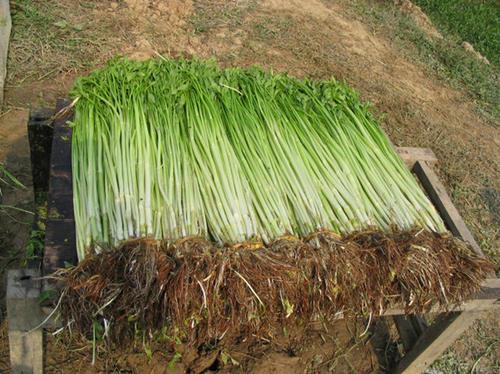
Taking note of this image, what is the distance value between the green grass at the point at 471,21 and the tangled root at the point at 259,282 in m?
6.75

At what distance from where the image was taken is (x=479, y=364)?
365cm

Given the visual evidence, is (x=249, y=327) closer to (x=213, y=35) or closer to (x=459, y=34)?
(x=213, y=35)

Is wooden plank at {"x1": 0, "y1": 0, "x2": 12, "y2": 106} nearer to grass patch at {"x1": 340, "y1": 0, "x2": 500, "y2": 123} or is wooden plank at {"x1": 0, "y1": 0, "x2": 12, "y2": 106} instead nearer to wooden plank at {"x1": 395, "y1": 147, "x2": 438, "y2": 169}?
wooden plank at {"x1": 395, "y1": 147, "x2": 438, "y2": 169}

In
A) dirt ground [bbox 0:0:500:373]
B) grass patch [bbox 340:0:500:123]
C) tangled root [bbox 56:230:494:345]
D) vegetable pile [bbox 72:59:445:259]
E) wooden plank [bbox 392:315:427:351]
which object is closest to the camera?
tangled root [bbox 56:230:494:345]

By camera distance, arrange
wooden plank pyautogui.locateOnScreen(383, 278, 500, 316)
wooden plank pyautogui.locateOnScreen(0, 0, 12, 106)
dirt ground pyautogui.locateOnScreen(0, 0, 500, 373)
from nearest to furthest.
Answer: wooden plank pyautogui.locateOnScreen(383, 278, 500, 316)
dirt ground pyautogui.locateOnScreen(0, 0, 500, 373)
wooden plank pyautogui.locateOnScreen(0, 0, 12, 106)

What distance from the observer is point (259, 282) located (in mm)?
1978

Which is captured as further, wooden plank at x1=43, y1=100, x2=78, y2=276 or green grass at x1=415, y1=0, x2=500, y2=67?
green grass at x1=415, y1=0, x2=500, y2=67

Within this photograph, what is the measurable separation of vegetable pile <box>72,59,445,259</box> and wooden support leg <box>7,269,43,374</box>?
25cm

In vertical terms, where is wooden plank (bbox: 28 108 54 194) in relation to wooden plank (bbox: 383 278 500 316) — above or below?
above

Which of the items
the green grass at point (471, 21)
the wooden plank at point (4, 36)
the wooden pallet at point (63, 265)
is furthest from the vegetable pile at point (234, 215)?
the green grass at point (471, 21)

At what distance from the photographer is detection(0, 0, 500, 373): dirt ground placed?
3.43 meters

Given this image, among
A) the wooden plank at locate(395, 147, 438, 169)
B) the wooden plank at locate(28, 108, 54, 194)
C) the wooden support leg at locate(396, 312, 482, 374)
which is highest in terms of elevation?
the wooden plank at locate(28, 108, 54, 194)

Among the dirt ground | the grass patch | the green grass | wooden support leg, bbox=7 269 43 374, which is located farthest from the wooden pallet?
the green grass

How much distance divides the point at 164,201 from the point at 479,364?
9.44 ft
